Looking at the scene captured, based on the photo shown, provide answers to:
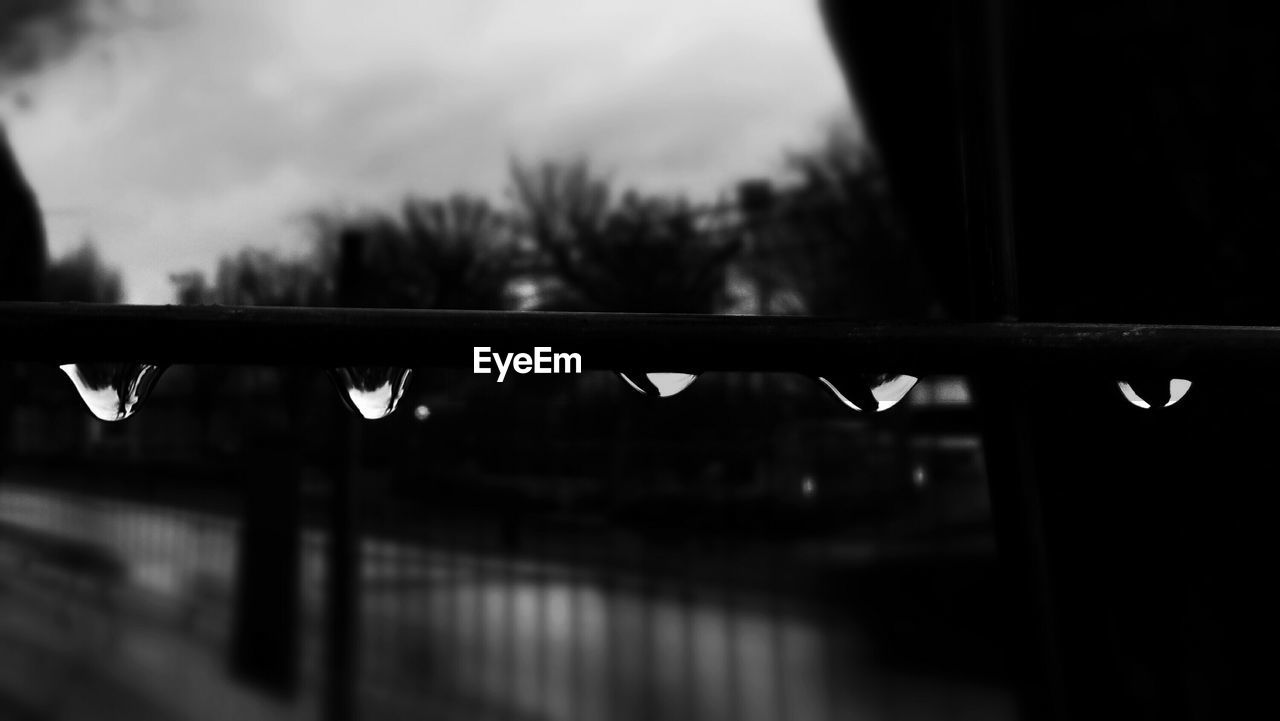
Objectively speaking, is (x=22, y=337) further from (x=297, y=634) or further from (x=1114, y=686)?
(x=297, y=634)

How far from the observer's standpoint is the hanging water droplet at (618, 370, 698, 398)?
0.48 ft

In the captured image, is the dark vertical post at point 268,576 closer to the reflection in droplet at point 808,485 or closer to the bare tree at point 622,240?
the bare tree at point 622,240

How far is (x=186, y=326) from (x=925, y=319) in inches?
4.8

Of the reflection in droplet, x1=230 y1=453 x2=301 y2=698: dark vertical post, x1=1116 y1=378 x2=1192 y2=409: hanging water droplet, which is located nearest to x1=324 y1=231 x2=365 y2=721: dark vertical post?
x1=230 y1=453 x2=301 y2=698: dark vertical post

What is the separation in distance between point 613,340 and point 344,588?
0.70 meters

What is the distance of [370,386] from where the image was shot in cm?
15

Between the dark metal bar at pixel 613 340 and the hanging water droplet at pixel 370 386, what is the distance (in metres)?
0.02

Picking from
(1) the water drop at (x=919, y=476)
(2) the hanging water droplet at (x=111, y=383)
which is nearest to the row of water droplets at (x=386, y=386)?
(2) the hanging water droplet at (x=111, y=383)

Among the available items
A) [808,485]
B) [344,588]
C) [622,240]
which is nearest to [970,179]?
[622,240]

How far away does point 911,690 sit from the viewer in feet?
2.51

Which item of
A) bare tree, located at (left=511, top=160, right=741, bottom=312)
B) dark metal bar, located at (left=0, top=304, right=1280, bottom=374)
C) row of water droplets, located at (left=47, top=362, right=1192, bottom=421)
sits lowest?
row of water droplets, located at (left=47, top=362, right=1192, bottom=421)

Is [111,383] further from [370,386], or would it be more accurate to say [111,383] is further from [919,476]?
[919,476]

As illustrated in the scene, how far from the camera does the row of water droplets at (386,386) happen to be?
0.45ft

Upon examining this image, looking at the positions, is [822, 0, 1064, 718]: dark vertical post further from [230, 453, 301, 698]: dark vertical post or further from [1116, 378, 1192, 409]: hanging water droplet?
[230, 453, 301, 698]: dark vertical post
